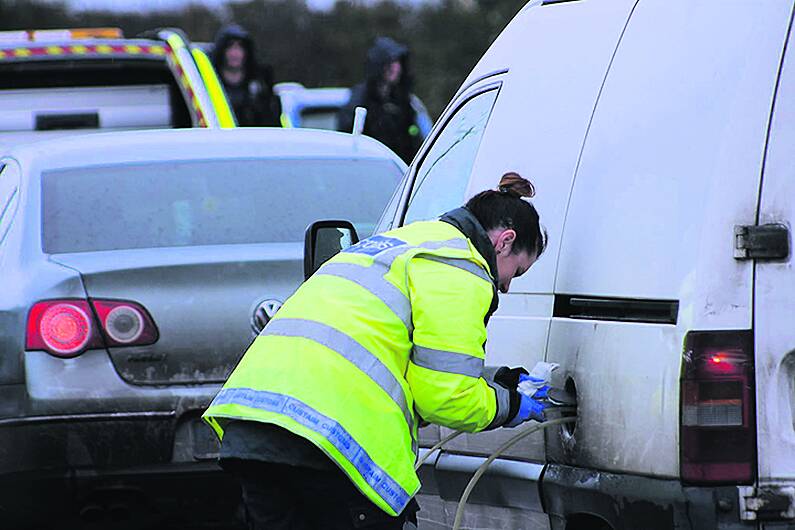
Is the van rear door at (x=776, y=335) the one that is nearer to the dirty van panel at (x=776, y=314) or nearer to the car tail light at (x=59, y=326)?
the dirty van panel at (x=776, y=314)

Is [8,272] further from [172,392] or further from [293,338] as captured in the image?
[293,338]

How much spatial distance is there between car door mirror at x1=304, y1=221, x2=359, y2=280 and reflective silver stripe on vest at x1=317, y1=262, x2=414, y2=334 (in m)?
1.23

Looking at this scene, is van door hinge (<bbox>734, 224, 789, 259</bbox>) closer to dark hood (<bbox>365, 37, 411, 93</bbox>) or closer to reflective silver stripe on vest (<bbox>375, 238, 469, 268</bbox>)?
reflective silver stripe on vest (<bbox>375, 238, 469, 268</bbox>)

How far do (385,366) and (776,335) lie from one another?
90cm

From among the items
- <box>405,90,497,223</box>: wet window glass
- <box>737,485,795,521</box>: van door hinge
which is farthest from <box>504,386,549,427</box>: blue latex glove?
<box>405,90,497,223</box>: wet window glass

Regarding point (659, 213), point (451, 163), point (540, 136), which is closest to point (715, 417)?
point (659, 213)

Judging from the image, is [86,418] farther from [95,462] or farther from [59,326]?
[59,326]

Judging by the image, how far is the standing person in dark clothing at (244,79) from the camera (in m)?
12.8

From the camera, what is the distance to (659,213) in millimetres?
4148

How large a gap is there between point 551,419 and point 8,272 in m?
2.80

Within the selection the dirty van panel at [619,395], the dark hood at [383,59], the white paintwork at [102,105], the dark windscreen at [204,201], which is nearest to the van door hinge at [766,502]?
the dirty van panel at [619,395]

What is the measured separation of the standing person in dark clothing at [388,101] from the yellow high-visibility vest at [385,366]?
908 cm

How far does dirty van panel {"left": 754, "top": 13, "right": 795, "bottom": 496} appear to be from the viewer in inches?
158

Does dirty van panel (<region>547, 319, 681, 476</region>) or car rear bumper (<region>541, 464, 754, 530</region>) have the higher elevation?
dirty van panel (<region>547, 319, 681, 476</region>)
